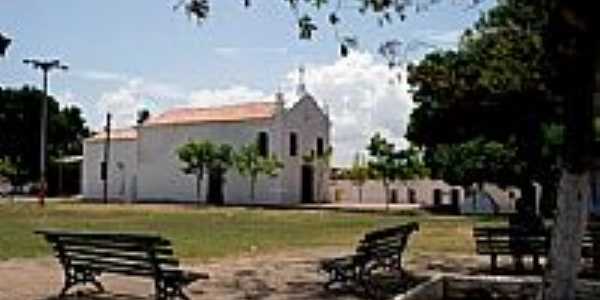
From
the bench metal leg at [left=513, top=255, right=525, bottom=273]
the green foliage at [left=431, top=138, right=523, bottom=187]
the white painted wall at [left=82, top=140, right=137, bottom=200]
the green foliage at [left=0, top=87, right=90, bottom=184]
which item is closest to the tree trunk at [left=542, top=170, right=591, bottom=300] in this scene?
Answer: the bench metal leg at [left=513, top=255, right=525, bottom=273]

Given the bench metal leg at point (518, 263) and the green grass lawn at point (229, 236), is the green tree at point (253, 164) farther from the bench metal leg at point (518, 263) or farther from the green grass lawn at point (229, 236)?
the bench metal leg at point (518, 263)

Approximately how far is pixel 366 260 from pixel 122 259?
354cm

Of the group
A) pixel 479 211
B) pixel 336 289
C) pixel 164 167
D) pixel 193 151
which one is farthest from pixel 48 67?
pixel 336 289

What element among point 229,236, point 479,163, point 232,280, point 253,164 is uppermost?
point 253,164

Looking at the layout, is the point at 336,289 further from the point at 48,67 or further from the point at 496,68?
the point at 48,67

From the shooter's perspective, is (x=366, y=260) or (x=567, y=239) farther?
(x=366, y=260)

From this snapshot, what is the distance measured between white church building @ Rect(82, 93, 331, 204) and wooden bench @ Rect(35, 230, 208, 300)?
6096 cm

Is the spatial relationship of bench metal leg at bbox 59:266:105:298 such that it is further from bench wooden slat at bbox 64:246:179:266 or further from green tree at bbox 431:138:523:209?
green tree at bbox 431:138:523:209

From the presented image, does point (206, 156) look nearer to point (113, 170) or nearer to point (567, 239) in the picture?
point (113, 170)

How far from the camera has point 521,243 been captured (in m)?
17.6

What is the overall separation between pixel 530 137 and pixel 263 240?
64.8ft

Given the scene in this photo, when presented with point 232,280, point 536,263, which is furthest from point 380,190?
point 232,280

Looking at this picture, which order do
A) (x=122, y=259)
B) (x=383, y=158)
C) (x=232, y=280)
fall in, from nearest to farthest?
(x=122, y=259), (x=232, y=280), (x=383, y=158)

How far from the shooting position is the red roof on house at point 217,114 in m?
78.2
